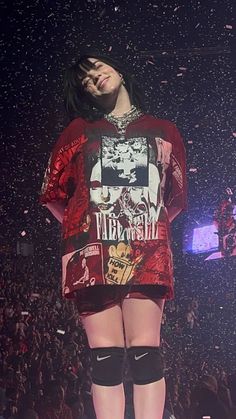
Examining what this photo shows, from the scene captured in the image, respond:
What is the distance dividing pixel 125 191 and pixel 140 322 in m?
0.31

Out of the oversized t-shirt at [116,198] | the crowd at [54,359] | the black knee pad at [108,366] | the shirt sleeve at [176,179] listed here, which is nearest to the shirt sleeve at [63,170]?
the oversized t-shirt at [116,198]

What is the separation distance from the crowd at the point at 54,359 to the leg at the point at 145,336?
1.84 ft

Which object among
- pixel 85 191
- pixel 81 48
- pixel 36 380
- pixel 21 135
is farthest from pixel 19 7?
pixel 36 380

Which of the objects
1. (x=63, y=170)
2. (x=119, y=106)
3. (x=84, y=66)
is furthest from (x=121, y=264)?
(x=84, y=66)

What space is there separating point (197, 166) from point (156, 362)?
3.28 ft

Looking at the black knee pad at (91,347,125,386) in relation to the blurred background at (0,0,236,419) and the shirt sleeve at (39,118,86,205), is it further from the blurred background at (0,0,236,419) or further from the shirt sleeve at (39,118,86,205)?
the blurred background at (0,0,236,419)

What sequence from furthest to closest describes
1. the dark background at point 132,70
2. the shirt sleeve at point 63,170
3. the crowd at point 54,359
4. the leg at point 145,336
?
the dark background at point 132,70 → the crowd at point 54,359 → the shirt sleeve at point 63,170 → the leg at point 145,336

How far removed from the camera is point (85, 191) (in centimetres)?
156

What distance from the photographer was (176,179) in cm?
163

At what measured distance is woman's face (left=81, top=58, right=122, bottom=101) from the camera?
165 centimetres

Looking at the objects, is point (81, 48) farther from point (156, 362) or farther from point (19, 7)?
point (156, 362)

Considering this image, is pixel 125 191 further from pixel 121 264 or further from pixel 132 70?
pixel 132 70

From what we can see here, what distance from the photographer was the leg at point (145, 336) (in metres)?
1.45

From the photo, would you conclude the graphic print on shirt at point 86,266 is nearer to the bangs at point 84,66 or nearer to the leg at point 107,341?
the leg at point 107,341
